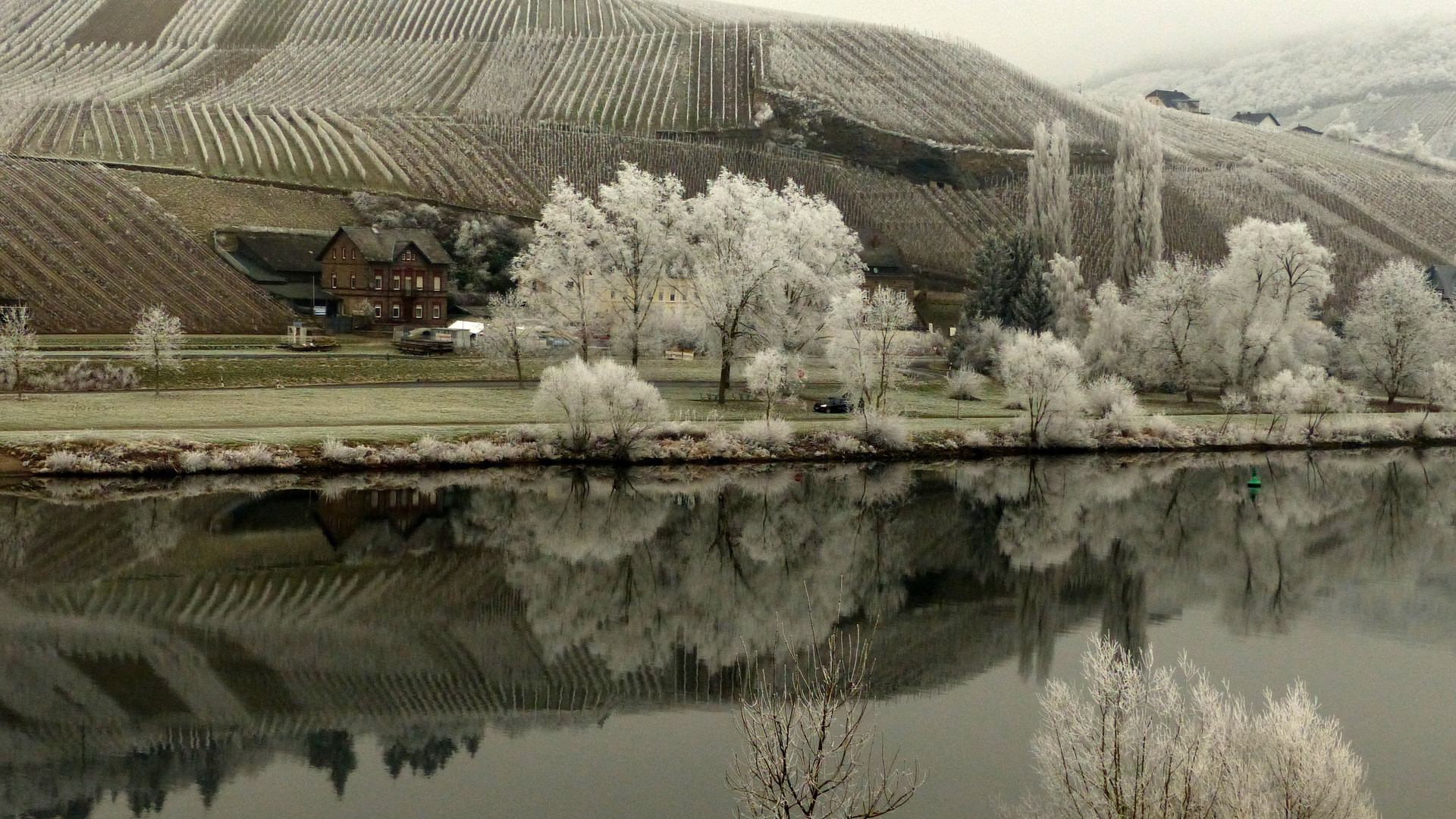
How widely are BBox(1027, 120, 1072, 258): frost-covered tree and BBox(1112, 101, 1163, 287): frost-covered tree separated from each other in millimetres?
4122

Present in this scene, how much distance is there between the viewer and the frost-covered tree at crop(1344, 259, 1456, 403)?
77.5 metres

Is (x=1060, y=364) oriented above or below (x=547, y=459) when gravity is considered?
above

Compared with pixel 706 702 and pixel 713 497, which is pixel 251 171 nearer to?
pixel 713 497

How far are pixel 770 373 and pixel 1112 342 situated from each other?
29995 mm

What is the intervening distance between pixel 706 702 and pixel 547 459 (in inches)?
1150

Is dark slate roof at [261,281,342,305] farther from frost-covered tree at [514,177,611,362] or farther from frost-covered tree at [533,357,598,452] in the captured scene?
frost-covered tree at [533,357,598,452]

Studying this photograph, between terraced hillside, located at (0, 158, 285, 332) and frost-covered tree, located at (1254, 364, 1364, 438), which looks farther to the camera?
terraced hillside, located at (0, 158, 285, 332)

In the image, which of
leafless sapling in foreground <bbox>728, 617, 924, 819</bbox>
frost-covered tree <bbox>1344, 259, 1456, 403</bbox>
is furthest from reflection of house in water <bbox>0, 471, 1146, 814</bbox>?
frost-covered tree <bbox>1344, 259, 1456, 403</bbox>

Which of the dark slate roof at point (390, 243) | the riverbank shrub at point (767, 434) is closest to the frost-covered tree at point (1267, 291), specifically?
the riverbank shrub at point (767, 434)

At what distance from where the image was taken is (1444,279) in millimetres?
116938

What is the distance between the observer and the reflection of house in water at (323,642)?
78.8ft

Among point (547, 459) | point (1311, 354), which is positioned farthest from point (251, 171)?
point (1311, 354)

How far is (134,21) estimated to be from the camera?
192 meters

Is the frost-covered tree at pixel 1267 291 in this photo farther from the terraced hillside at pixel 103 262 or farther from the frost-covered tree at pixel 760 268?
the terraced hillside at pixel 103 262
